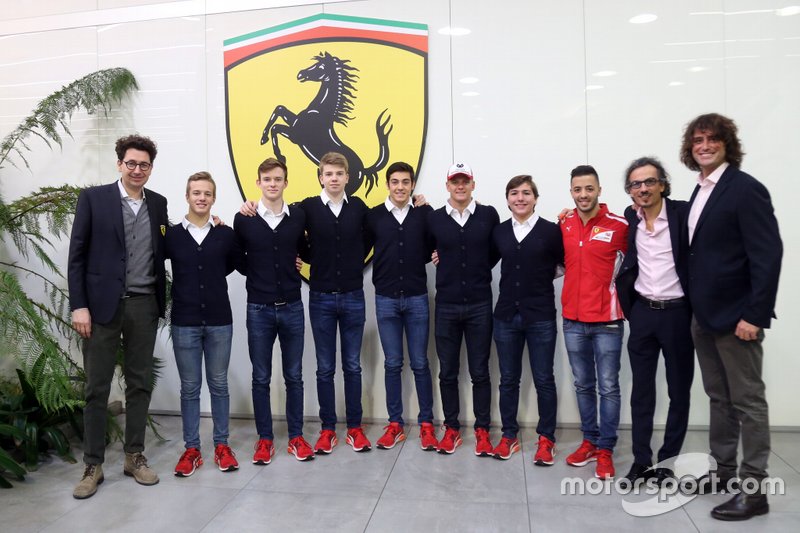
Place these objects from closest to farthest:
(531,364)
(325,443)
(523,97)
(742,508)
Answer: (742,508) < (531,364) < (325,443) < (523,97)

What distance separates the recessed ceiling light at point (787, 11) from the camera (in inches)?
126

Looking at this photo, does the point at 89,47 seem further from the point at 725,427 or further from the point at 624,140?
the point at 725,427

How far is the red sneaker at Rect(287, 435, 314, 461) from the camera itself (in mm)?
2896

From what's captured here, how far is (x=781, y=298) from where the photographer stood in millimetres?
3268

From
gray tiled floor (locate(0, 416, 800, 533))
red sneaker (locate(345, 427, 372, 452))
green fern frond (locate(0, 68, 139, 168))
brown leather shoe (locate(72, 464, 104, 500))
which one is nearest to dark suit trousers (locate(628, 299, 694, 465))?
gray tiled floor (locate(0, 416, 800, 533))

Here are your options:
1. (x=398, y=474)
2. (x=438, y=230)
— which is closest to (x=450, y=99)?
(x=438, y=230)

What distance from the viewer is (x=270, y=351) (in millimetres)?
2928

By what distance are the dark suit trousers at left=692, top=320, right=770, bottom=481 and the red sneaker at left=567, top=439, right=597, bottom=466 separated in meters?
0.67

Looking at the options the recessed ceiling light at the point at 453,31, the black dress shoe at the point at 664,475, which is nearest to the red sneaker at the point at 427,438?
the black dress shoe at the point at 664,475

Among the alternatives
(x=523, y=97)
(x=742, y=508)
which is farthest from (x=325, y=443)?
(x=523, y=97)

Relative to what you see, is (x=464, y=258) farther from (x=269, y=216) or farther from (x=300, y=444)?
(x=300, y=444)

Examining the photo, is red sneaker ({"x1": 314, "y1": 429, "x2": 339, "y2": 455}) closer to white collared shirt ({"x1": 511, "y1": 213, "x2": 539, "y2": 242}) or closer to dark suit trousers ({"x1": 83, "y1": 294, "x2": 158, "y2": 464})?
dark suit trousers ({"x1": 83, "y1": 294, "x2": 158, "y2": 464})

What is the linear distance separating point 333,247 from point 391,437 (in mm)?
1175

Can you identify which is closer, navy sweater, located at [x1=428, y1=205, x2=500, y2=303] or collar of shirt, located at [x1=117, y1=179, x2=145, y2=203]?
collar of shirt, located at [x1=117, y1=179, x2=145, y2=203]
